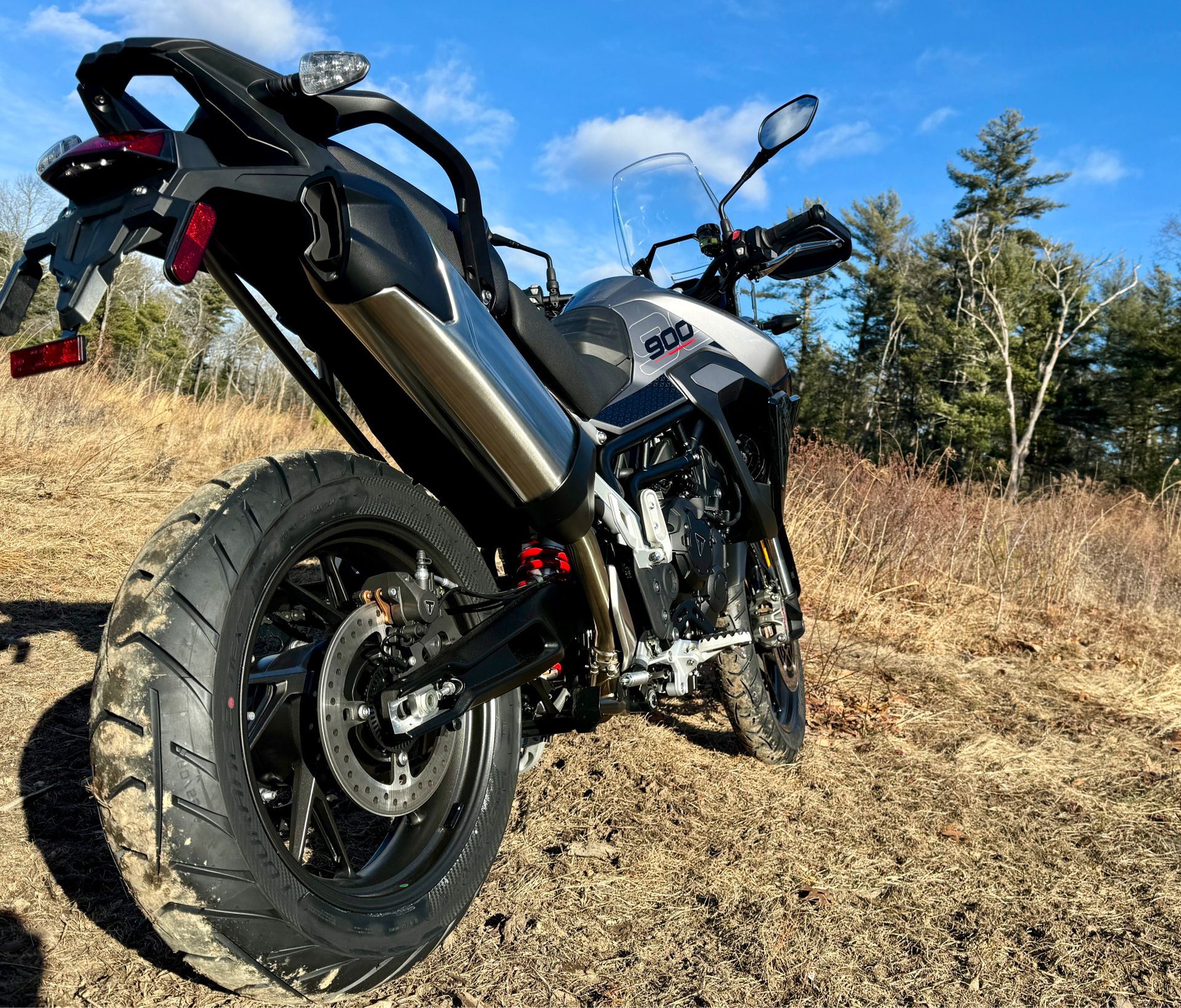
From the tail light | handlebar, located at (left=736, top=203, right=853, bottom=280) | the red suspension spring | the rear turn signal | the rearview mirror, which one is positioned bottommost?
the red suspension spring

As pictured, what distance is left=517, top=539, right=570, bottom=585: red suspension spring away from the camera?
2.05m

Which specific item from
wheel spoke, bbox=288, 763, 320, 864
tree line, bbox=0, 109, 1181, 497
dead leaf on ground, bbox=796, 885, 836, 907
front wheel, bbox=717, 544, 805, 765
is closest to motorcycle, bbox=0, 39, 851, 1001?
wheel spoke, bbox=288, 763, 320, 864

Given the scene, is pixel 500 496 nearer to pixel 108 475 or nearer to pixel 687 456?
pixel 687 456

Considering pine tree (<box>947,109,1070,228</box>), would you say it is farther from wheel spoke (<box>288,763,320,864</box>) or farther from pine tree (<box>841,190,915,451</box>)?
wheel spoke (<box>288,763,320,864</box>)

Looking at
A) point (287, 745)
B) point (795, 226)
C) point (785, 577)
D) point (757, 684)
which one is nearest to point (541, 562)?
point (287, 745)

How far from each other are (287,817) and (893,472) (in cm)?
725

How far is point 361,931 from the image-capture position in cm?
146

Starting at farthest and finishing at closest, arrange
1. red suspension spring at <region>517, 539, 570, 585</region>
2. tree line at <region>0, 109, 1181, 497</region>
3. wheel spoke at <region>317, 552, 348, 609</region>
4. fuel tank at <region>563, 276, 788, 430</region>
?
tree line at <region>0, 109, 1181, 497</region> < fuel tank at <region>563, 276, 788, 430</region> < red suspension spring at <region>517, 539, 570, 585</region> < wheel spoke at <region>317, 552, 348, 609</region>

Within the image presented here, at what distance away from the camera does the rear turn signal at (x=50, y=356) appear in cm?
123

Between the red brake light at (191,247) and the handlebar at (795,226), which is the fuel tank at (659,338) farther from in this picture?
the red brake light at (191,247)

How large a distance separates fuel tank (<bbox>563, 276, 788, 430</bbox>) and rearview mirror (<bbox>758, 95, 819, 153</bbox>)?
1.77 ft

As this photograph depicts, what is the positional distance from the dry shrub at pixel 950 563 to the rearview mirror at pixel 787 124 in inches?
133

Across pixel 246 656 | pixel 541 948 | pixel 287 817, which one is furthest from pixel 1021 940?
pixel 246 656

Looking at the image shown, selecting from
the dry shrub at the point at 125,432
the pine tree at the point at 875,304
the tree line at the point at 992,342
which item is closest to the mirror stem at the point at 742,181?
the dry shrub at the point at 125,432
